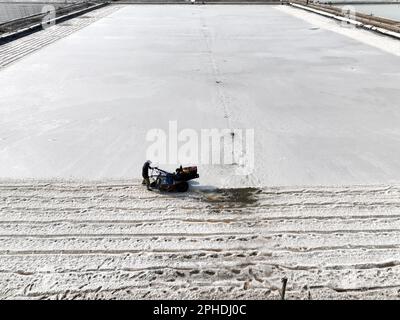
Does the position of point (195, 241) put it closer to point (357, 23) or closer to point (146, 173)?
point (146, 173)

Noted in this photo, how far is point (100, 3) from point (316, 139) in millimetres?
29418

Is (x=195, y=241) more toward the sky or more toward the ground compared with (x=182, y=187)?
more toward the ground

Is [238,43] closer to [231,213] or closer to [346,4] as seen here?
[231,213]

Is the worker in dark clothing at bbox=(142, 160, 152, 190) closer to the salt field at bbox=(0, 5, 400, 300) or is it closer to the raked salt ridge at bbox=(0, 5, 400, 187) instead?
the salt field at bbox=(0, 5, 400, 300)

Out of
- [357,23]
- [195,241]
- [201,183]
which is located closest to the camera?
[195,241]

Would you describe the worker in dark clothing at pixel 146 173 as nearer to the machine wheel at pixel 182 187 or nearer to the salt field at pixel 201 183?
the salt field at pixel 201 183

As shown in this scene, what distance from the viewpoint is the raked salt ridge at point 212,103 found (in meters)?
6.86

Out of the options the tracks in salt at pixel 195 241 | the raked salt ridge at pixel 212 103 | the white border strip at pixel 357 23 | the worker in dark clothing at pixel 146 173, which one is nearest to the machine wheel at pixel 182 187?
the tracks in salt at pixel 195 241

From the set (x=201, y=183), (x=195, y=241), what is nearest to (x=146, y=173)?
(x=201, y=183)

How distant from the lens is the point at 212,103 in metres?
9.71

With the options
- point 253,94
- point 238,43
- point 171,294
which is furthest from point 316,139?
point 238,43

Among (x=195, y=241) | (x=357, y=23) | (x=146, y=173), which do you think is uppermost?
(x=357, y=23)

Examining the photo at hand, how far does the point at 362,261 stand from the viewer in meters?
4.61

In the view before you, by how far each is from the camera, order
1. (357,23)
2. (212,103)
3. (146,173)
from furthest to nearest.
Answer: (357,23), (212,103), (146,173)
